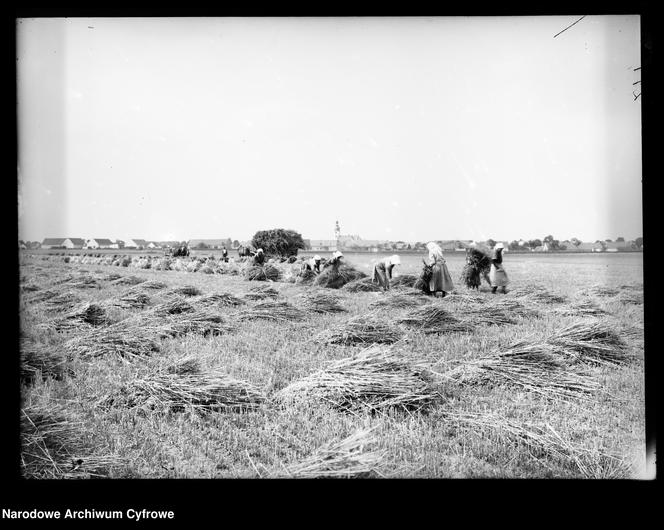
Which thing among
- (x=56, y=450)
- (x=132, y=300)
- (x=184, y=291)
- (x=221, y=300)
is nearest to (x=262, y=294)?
(x=221, y=300)

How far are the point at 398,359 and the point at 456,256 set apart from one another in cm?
188

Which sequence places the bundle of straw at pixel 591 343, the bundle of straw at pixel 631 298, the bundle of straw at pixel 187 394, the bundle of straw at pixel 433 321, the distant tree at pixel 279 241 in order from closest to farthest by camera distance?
the bundle of straw at pixel 187 394, the bundle of straw at pixel 631 298, the bundle of straw at pixel 591 343, the distant tree at pixel 279 241, the bundle of straw at pixel 433 321

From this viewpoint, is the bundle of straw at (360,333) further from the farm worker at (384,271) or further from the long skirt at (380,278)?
the long skirt at (380,278)

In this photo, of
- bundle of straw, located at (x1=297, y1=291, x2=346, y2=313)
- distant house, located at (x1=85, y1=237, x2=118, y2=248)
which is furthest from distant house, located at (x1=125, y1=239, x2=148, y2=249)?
bundle of straw, located at (x1=297, y1=291, x2=346, y2=313)

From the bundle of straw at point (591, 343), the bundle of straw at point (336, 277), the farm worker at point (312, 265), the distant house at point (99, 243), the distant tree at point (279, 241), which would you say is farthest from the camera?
the bundle of straw at point (336, 277)

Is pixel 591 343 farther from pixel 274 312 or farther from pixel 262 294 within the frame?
pixel 262 294

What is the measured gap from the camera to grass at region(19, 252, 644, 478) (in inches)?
106

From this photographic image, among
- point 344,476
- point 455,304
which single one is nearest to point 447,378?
point 344,476

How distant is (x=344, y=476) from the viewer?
105 inches

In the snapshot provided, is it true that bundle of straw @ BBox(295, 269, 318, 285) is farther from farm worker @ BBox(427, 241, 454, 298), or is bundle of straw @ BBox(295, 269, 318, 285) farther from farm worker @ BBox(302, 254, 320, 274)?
farm worker @ BBox(427, 241, 454, 298)

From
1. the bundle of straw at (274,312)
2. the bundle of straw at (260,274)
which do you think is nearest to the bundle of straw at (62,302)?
the bundle of straw at (274,312)

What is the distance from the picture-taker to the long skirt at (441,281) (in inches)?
202

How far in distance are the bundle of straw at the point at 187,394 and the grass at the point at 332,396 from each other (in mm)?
16
